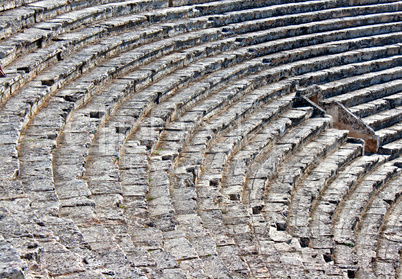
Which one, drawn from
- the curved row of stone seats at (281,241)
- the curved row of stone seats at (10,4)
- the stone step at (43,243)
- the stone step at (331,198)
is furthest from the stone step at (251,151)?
the curved row of stone seats at (10,4)

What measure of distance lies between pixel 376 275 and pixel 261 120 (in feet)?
12.4

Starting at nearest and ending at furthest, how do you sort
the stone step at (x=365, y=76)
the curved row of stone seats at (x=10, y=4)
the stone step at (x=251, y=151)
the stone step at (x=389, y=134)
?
the stone step at (x=251, y=151)
the curved row of stone seats at (x=10, y=4)
the stone step at (x=389, y=134)
the stone step at (x=365, y=76)

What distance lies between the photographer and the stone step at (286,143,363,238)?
8500 mm

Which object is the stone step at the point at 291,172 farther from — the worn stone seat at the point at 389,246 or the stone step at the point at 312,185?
the worn stone seat at the point at 389,246

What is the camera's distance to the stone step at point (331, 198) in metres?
8.41

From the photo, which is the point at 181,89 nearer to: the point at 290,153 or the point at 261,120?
the point at 261,120

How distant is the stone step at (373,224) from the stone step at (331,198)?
0.47 meters

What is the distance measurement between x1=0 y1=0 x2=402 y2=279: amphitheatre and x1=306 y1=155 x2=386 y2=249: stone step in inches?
1.7

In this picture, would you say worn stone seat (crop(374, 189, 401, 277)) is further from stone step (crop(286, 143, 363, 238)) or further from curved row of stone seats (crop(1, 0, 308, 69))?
curved row of stone seats (crop(1, 0, 308, 69))

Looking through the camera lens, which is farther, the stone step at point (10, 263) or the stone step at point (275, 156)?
the stone step at point (275, 156)

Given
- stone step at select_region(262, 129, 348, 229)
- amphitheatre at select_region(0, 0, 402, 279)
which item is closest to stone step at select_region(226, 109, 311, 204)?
amphitheatre at select_region(0, 0, 402, 279)

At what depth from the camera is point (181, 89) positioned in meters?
11.1

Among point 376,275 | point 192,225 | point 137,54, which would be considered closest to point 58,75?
point 137,54

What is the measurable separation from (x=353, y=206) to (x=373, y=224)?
0.45m
